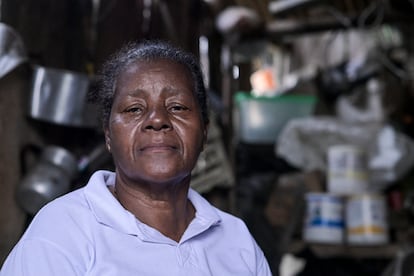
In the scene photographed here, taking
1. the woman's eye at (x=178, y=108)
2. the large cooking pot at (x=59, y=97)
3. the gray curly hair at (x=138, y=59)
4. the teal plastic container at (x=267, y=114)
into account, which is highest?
the gray curly hair at (x=138, y=59)

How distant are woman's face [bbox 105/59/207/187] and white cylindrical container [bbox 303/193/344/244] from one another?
7.02 feet

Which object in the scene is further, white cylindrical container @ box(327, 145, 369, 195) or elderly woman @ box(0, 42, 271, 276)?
white cylindrical container @ box(327, 145, 369, 195)

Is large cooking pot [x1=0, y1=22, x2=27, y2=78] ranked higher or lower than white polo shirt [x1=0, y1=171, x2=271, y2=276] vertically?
higher

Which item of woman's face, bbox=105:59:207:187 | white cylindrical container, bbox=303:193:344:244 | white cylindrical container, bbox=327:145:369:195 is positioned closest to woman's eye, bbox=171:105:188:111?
woman's face, bbox=105:59:207:187

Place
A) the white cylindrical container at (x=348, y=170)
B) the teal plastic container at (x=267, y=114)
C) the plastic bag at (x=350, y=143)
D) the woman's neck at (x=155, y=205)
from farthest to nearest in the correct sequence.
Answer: the teal plastic container at (x=267, y=114) → the plastic bag at (x=350, y=143) → the white cylindrical container at (x=348, y=170) → the woman's neck at (x=155, y=205)

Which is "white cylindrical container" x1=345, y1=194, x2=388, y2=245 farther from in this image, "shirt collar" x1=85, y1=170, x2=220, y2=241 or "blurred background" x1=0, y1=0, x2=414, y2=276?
"shirt collar" x1=85, y1=170, x2=220, y2=241

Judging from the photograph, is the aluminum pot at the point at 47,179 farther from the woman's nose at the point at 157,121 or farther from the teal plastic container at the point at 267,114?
the teal plastic container at the point at 267,114

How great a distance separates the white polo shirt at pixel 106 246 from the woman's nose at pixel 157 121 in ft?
0.64

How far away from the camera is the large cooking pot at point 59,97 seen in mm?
2361

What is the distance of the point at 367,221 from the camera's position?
3.43 meters

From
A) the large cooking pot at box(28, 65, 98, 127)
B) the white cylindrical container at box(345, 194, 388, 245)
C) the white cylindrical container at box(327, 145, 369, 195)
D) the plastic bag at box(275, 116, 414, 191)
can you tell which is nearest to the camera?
the large cooking pot at box(28, 65, 98, 127)

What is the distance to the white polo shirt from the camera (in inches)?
49.9

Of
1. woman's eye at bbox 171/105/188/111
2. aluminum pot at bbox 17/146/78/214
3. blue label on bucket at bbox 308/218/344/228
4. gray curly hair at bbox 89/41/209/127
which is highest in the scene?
gray curly hair at bbox 89/41/209/127

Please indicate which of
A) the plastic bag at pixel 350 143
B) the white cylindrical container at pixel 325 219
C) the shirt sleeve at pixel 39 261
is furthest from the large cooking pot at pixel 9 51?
the plastic bag at pixel 350 143
